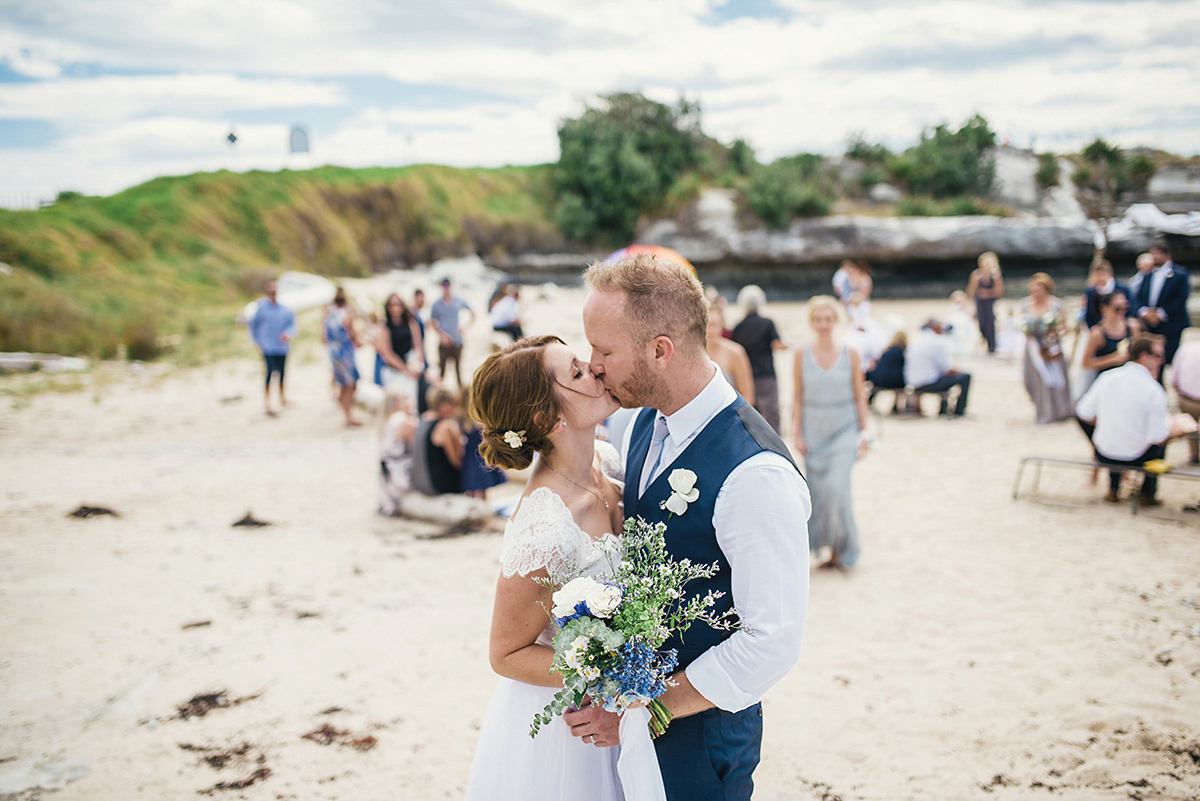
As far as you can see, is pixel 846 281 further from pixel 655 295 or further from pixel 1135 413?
pixel 655 295

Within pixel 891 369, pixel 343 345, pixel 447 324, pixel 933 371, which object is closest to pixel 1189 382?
pixel 933 371

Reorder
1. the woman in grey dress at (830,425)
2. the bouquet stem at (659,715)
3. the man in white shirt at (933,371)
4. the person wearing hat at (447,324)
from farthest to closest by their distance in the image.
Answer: the person wearing hat at (447,324) → the man in white shirt at (933,371) → the woman in grey dress at (830,425) → the bouquet stem at (659,715)

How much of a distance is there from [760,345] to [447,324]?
564 centimetres

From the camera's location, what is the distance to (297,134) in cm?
3625

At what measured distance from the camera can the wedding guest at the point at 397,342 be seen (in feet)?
31.0

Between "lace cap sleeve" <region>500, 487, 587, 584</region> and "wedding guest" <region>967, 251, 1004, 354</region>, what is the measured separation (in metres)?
13.7

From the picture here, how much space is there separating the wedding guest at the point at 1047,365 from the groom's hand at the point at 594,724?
9658 mm

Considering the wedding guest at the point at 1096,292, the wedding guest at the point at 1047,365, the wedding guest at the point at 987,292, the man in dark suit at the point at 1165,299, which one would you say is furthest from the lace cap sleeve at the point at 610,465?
the wedding guest at the point at 987,292

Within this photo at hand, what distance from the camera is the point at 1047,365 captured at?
9539 millimetres

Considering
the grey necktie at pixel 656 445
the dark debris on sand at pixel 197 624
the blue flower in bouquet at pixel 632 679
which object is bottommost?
the dark debris on sand at pixel 197 624

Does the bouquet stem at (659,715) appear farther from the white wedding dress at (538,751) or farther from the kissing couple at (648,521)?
the white wedding dress at (538,751)

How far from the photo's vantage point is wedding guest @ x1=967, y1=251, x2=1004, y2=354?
13.8 meters

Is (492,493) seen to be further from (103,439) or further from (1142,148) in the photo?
(1142,148)

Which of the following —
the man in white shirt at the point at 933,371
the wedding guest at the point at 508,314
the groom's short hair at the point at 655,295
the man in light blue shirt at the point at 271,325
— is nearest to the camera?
the groom's short hair at the point at 655,295
